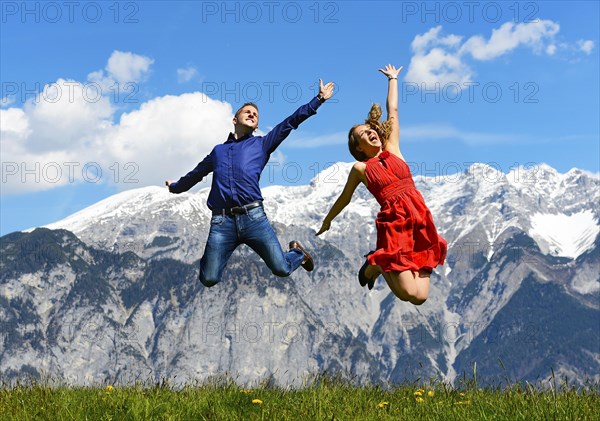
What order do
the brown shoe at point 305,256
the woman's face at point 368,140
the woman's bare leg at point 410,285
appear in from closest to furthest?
the woman's bare leg at point 410,285
the woman's face at point 368,140
the brown shoe at point 305,256

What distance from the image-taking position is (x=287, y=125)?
497 inches

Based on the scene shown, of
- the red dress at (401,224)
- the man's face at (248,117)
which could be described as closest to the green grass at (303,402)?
the red dress at (401,224)

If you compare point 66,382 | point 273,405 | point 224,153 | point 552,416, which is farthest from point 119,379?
point 552,416

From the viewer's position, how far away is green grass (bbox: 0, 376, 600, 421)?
7.61 meters

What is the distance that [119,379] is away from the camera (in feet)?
39.5

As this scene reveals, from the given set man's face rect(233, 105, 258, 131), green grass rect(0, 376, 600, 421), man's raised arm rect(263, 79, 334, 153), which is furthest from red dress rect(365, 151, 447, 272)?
man's face rect(233, 105, 258, 131)

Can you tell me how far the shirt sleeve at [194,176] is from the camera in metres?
13.0

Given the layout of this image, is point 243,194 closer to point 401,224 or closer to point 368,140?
point 368,140

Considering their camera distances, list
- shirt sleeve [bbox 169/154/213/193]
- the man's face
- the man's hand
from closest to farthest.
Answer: the man's hand → the man's face → shirt sleeve [bbox 169/154/213/193]

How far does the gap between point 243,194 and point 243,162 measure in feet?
1.78

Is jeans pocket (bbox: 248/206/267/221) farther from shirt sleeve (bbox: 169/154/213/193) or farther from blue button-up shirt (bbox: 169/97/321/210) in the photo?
shirt sleeve (bbox: 169/154/213/193)

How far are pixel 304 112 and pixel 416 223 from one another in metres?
3.24

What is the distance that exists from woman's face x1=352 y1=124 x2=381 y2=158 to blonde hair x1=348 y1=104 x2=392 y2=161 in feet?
0.26

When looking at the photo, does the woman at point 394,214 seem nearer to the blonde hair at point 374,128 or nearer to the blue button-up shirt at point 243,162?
the blonde hair at point 374,128
